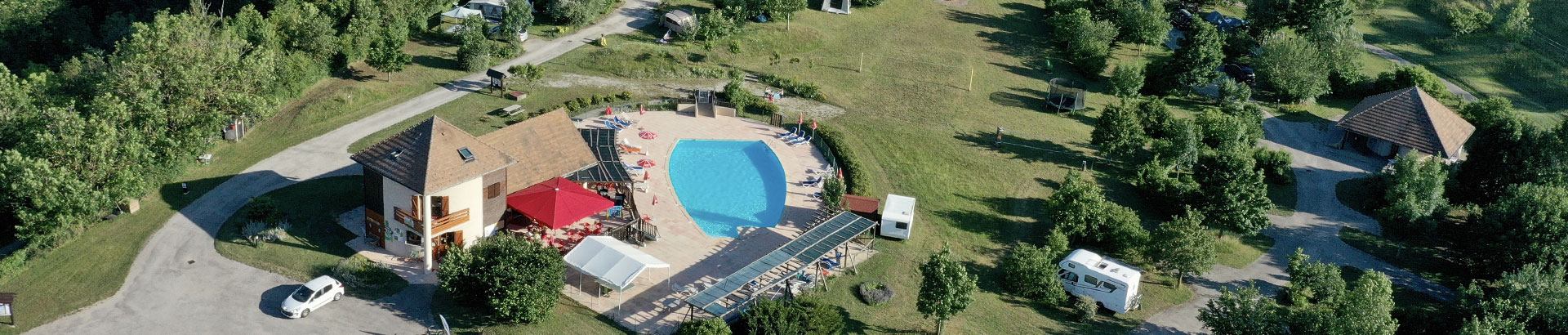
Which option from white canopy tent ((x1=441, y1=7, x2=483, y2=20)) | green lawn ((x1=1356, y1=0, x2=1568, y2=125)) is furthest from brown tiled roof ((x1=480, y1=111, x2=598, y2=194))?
green lawn ((x1=1356, y1=0, x2=1568, y2=125))

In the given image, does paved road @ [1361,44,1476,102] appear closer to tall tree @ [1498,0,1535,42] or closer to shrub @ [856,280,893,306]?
tall tree @ [1498,0,1535,42]

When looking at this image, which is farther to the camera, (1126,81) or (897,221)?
(1126,81)

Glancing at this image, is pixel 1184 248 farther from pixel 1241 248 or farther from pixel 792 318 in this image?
pixel 792 318

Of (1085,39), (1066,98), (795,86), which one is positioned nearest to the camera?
(1066,98)

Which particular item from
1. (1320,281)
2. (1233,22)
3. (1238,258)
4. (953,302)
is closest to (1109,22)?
(1233,22)

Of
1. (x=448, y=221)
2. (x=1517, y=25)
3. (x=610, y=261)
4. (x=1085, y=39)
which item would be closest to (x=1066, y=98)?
(x=1085, y=39)

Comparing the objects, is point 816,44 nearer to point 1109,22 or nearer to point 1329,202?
point 1109,22

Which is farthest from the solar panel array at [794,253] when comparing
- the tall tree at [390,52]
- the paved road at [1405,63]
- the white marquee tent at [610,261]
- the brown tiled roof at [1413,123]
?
the paved road at [1405,63]
